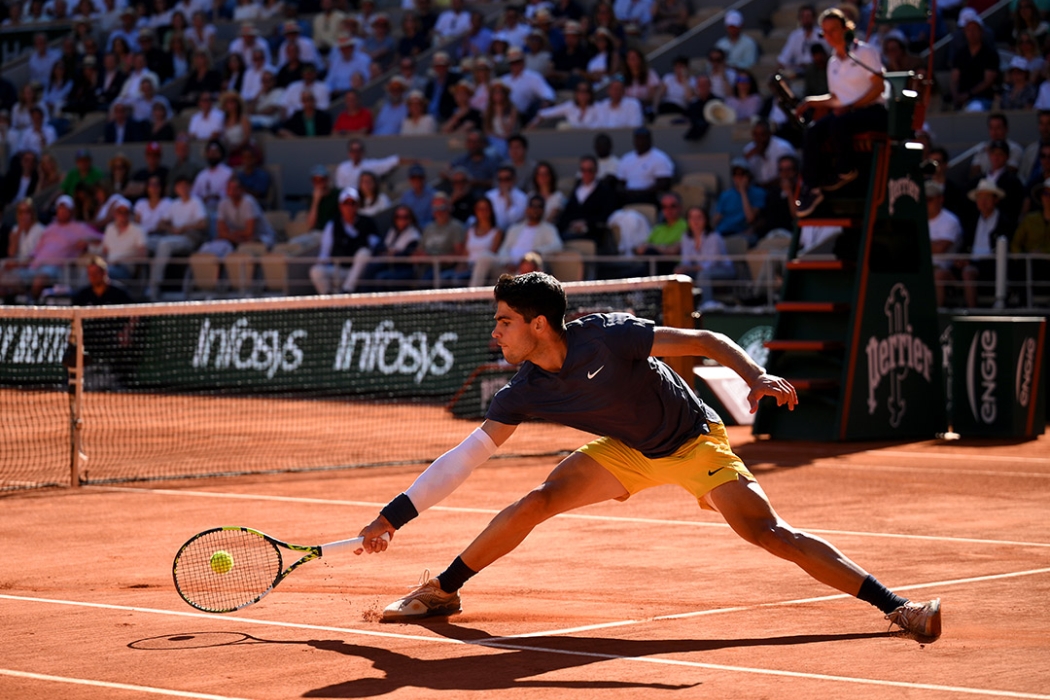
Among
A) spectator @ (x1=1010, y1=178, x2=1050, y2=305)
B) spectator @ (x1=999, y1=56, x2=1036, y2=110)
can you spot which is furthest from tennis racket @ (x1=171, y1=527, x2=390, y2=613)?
spectator @ (x1=999, y1=56, x2=1036, y2=110)

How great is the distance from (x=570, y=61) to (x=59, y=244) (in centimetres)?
819

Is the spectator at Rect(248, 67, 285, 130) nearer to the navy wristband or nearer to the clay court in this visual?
the clay court

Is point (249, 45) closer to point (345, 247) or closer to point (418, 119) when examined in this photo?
point (418, 119)

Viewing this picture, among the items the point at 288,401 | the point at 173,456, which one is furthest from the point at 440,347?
the point at 173,456

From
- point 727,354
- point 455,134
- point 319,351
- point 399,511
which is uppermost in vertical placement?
point 455,134

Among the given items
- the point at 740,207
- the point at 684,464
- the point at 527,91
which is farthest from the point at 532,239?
the point at 684,464

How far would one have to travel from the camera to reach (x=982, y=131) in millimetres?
18562

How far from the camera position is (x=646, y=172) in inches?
767

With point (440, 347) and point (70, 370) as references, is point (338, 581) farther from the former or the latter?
point (440, 347)

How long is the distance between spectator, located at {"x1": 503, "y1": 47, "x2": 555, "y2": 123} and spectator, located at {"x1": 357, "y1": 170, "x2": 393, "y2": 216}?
2.48m

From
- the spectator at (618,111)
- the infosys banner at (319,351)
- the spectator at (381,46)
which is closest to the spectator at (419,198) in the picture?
the infosys banner at (319,351)

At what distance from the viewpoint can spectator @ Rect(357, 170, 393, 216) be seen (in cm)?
2095

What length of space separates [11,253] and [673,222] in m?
11.0

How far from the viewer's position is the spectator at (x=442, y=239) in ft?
64.1
